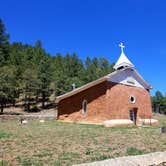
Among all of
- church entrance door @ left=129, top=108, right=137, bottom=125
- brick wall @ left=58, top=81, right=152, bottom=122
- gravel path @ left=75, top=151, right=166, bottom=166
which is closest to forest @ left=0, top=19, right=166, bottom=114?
brick wall @ left=58, top=81, right=152, bottom=122

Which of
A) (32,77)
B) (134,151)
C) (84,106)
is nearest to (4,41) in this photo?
(32,77)

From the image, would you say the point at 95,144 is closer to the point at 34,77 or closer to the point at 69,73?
the point at 34,77

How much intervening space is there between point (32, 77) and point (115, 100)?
29636 millimetres

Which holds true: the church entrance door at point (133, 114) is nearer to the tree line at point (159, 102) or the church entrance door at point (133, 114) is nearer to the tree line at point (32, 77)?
the tree line at point (32, 77)

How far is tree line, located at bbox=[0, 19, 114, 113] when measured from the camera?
47088 mm

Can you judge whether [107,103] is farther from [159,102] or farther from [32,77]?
[159,102]

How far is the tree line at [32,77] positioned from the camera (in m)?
47.1

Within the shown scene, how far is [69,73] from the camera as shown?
207 feet

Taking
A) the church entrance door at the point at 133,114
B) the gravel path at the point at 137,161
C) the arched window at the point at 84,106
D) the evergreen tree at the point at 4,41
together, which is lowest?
the gravel path at the point at 137,161

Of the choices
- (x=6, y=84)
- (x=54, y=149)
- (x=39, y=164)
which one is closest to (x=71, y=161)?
(x=39, y=164)

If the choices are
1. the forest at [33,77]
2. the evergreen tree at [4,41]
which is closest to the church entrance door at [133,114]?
the forest at [33,77]

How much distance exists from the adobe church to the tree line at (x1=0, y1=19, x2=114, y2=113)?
18833 millimetres

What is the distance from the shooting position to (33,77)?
167ft

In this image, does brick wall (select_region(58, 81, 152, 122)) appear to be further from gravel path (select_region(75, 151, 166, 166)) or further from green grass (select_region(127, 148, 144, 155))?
gravel path (select_region(75, 151, 166, 166))
